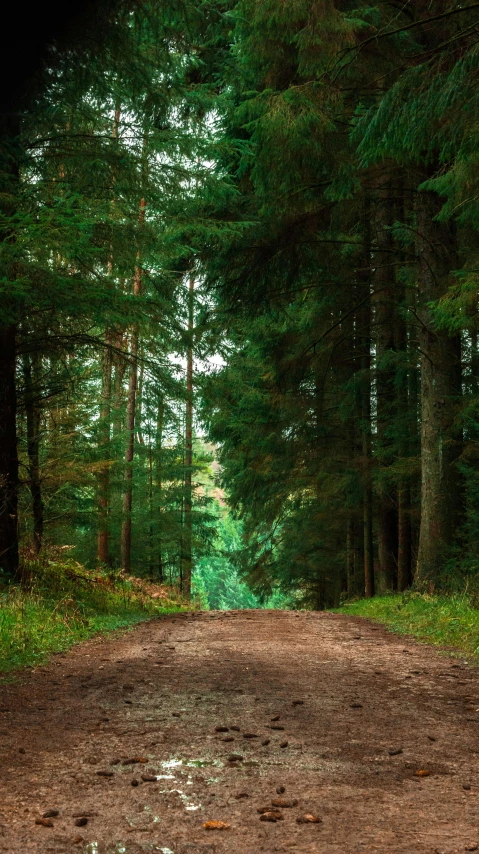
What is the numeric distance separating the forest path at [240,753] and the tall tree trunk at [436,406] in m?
6.40

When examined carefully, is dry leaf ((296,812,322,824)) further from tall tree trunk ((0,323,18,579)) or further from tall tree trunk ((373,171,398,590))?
tall tree trunk ((373,171,398,590))

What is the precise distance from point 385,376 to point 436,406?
15.9 ft

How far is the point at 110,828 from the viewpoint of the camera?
2.74 metres

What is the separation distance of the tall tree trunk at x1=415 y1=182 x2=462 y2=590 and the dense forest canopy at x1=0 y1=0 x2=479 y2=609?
4 centimetres

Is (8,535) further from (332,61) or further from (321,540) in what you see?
(321,540)

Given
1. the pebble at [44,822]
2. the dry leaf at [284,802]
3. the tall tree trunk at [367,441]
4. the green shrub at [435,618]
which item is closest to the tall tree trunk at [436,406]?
the green shrub at [435,618]

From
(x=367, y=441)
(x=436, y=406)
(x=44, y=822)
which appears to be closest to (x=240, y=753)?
(x=44, y=822)

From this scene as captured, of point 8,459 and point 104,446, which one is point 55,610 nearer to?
point 8,459

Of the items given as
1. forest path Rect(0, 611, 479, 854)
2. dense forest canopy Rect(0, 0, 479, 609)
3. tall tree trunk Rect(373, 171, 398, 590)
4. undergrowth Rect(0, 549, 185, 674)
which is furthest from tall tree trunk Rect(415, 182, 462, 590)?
forest path Rect(0, 611, 479, 854)

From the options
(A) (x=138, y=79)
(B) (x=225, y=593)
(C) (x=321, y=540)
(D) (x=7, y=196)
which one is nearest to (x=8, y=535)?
(D) (x=7, y=196)

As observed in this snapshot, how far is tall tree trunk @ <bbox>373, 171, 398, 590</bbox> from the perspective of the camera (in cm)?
1598

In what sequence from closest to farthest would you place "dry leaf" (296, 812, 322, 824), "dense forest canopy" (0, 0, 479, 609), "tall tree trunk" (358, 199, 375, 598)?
"dry leaf" (296, 812, 322, 824) → "dense forest canopy" (0, 0, 479, 609) → "tall tree trunk" (358, 199, 375, 598)

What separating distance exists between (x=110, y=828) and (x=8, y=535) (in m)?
8.30

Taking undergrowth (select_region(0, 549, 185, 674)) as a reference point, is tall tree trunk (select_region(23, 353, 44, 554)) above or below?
above
